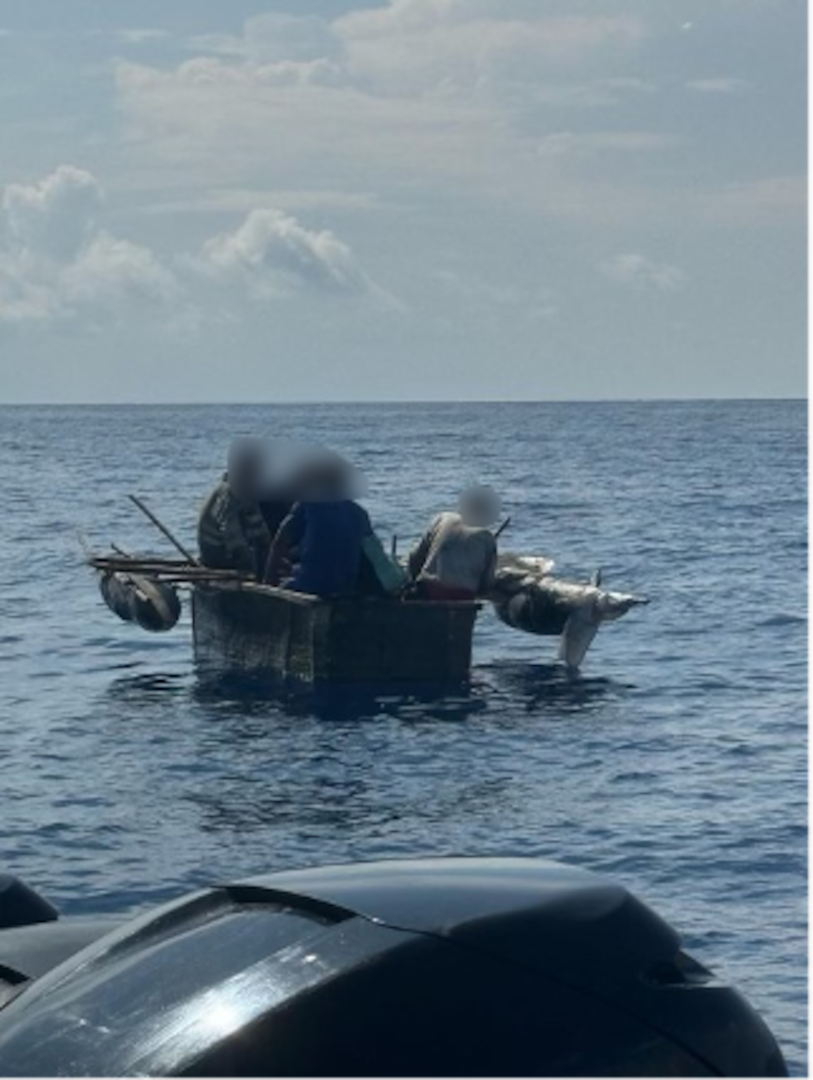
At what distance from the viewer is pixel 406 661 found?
18781mm

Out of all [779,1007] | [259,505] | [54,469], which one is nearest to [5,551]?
[259,505]

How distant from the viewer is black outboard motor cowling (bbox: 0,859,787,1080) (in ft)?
9.16

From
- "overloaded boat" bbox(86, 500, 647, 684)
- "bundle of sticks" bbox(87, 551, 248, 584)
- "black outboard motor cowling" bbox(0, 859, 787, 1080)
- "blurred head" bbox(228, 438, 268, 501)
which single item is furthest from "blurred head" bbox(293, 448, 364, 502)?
"black outboard motor cowling" bbox(0, 859, 787, 1080)

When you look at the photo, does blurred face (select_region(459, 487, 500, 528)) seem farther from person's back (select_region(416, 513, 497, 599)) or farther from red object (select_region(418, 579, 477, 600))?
red object (select_region(418, 579, 477, 600))

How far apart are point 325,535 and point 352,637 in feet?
3.28

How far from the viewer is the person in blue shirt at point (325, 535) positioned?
18062mm

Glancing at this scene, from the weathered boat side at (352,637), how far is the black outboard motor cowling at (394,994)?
1517cm

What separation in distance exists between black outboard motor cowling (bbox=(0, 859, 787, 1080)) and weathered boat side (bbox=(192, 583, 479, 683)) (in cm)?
1517

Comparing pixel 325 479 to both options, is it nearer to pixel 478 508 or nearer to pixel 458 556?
pixel 458 556

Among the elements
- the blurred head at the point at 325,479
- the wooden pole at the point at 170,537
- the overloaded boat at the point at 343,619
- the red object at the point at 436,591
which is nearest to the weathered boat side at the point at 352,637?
the overloaded boat at the point at 343,619

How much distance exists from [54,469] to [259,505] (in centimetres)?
6411

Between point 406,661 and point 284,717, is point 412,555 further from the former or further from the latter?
point 284,717

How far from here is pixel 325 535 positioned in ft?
59.1

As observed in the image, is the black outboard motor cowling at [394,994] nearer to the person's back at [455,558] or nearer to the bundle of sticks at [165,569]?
the person's back at [455,558]
